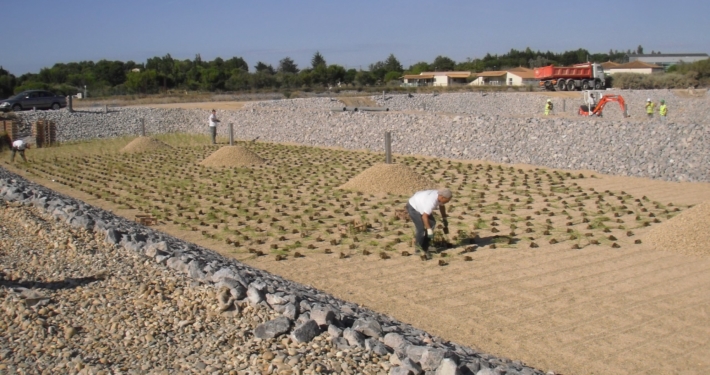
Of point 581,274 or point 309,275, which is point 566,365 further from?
point 309,275

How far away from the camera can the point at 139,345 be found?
19.1ft

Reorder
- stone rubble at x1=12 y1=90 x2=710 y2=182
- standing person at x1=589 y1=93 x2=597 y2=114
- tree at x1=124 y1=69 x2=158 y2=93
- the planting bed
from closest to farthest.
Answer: the planting bed
stone rubble at x1=12 y1=90 x2=710 y2=182
standing person at x1=589 y1=93 x2=597 y2=114
tree at x1=124 y1=69 x2=158 y2=93

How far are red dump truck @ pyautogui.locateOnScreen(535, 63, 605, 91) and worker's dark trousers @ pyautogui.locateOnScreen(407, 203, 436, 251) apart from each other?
4816 cm

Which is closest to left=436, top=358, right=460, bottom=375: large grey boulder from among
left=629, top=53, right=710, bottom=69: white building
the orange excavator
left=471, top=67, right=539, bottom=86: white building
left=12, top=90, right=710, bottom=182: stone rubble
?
left=12, top=90, right=710, bottom=182: stone rubble

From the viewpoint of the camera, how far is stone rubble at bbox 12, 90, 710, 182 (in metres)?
17.8

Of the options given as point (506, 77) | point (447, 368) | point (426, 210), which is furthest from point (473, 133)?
point (506, 77)

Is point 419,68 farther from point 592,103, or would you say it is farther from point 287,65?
point 592,103

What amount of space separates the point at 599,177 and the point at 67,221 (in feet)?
41.1

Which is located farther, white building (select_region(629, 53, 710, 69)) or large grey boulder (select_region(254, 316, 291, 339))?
white building (select_region(629, 53, 710, 69))

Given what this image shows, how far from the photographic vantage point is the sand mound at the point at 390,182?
15.0 metres

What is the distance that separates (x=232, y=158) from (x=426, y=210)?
12.6 metres

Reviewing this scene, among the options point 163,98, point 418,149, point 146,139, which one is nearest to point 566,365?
point 418,149

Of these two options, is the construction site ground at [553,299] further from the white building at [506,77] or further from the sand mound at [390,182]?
the white building at [506,77]

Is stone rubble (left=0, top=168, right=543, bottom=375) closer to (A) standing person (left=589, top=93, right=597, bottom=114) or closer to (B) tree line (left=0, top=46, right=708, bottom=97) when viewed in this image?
(A) standing person (left=589, top=93, right=597, bottom=114)
